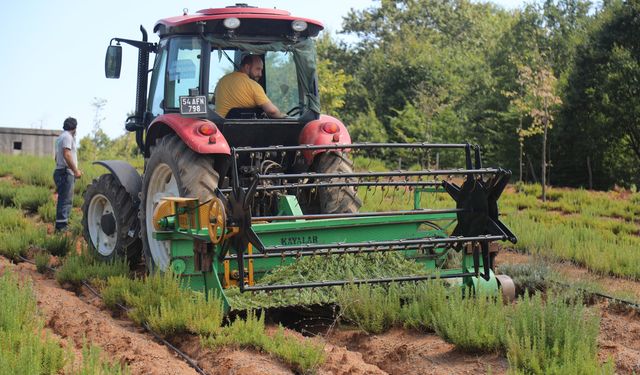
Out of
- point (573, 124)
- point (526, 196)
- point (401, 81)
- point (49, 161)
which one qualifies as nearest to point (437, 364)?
point (526, 196)

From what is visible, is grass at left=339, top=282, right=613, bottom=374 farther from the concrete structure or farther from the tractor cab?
the concrete structure

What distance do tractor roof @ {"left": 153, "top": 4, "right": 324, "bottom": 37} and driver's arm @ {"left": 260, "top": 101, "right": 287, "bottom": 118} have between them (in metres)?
0.66

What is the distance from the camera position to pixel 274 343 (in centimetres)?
583

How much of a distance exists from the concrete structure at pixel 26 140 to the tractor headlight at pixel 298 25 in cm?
2051

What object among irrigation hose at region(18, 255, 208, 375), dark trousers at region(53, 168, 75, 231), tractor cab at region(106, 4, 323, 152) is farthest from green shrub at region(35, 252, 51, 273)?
dark trousers at region(53, 168, 75, 231)

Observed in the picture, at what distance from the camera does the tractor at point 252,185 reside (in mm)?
6770

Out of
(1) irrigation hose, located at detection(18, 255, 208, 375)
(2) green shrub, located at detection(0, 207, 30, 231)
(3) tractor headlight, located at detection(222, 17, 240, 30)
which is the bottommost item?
(1) irrigation hose, located at detection(18, 255, 208, 375)

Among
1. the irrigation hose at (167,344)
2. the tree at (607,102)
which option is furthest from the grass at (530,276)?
the tree at (607,102)

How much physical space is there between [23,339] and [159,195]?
314cm

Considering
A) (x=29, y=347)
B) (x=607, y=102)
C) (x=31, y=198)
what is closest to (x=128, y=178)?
(x=29, y=347)

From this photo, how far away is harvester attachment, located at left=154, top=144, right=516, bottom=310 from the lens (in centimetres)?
657

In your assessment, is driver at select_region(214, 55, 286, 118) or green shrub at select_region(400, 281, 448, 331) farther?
driver at select_region(214, 55, 286, 118)

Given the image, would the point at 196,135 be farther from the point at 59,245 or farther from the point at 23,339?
the point at 59,245

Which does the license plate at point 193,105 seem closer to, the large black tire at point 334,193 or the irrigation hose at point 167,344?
the large black tire at point 334,193
